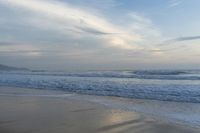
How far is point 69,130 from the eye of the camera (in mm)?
6492

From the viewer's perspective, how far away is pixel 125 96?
13586 millimetres

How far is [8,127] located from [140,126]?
317 centimetres

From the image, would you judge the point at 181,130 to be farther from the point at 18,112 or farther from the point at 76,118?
the point at 18,112

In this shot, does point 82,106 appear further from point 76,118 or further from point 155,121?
point 155,121

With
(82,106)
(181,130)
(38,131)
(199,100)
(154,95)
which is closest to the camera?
(38,131)

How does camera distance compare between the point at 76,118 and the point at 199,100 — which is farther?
the point at 199,100

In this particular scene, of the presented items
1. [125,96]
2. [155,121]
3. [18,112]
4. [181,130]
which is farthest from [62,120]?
[125,96]

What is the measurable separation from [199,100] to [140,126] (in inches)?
214

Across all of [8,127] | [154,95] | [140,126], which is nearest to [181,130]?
[140,126]

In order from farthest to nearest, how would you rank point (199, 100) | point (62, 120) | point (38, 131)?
point (199, 100) < point (62, 120) < point (38, 131)

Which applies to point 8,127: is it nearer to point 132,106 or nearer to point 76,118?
point 76,118

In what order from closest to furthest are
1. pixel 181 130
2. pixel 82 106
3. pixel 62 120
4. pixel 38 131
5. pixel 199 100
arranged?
pixel 38 131
pixel 181 130
pixel 62 120
pixel 82 106
pixel 199 100

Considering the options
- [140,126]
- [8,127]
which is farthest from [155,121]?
[8,127]

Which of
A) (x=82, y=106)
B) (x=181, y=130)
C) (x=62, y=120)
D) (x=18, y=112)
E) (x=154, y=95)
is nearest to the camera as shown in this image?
(x=181, y=130)
